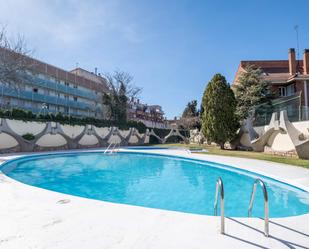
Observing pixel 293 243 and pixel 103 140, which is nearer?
pixel 293 243

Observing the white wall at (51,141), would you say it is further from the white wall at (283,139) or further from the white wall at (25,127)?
the white wall at (283,139)

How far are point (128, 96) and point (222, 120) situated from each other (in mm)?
20139

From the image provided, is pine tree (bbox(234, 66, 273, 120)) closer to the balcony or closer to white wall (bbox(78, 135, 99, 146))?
white wall (bbox(78, 135, 99, 146))

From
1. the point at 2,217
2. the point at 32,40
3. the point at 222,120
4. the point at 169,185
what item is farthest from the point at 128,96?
the point at 2,217

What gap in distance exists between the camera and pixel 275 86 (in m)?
23.8

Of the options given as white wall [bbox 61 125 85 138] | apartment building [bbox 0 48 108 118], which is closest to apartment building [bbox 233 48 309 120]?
white wall [bbox 61 125 85 138]

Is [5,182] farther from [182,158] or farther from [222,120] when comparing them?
[222,120]

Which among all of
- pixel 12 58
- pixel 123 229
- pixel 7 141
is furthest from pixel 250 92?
pixel 12 58

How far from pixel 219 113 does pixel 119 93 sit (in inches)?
757

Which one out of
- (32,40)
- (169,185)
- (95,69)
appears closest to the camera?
(169,185)

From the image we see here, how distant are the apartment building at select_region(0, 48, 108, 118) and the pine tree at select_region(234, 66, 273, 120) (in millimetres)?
22406

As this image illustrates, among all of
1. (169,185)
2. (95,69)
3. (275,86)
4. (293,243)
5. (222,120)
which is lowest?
(169,185)

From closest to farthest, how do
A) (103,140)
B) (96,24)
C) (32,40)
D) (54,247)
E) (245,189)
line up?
1. (54,247)
2. (245,189)
3. (96,24)
4. (32,40)
5. (103,140)

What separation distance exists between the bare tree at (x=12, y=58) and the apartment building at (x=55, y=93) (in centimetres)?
196
